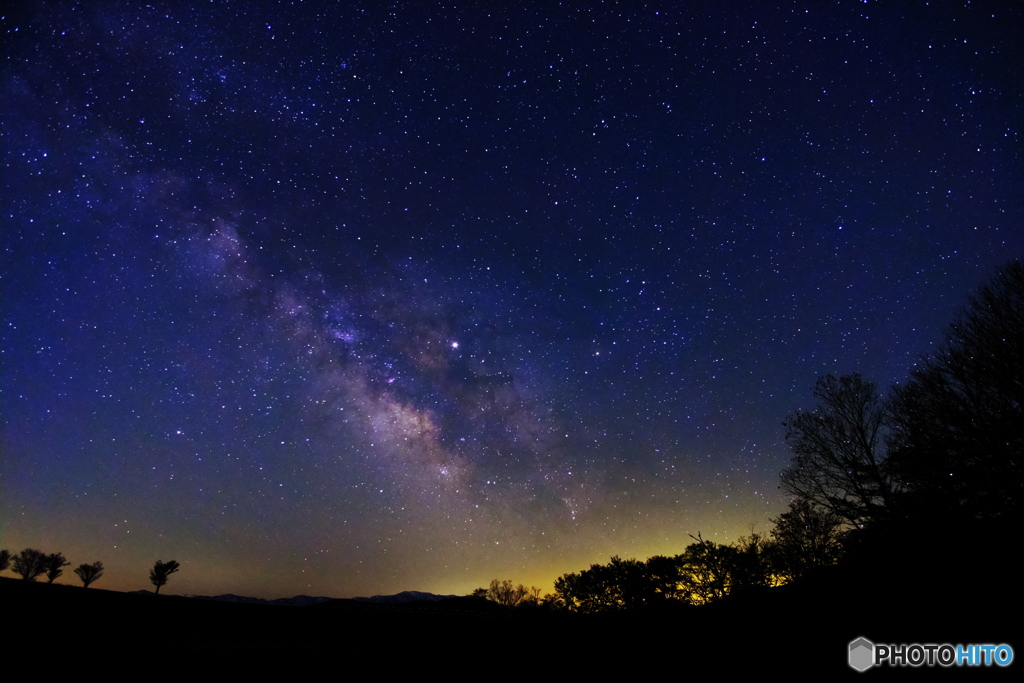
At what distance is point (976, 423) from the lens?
13375 millimetres

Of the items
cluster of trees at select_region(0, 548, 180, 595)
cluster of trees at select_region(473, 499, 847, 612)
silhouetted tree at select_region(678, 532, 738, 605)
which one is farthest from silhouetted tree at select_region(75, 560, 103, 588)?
silhouetted tree at select_region(678, 532, 738, 605)

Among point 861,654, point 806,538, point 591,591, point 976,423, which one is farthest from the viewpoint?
Result: point 591,591

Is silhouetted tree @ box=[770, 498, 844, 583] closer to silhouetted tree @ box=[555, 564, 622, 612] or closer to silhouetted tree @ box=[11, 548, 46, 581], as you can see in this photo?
silhouetted tree @ box=[555, 564, 622, 612]

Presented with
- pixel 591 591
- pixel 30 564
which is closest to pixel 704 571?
pixel 591 591

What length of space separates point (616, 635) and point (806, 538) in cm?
2474

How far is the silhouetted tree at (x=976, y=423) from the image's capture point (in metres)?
12.6

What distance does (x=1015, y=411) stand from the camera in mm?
12609

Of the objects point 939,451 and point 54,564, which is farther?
point 54,564

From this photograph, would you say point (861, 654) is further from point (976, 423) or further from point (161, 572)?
point (161, 572)

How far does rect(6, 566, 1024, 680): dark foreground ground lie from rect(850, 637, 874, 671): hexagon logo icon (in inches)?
3.8

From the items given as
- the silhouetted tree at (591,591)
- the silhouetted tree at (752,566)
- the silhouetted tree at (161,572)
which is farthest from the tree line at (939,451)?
the silhouetted tree at (161,572)

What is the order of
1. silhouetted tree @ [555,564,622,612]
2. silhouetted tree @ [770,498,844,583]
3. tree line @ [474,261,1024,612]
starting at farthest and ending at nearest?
silhouetted tree @ [555,564,622,612], silhouetted tree @ [770,498,844,583], tree line @ [474,261,1024,612]

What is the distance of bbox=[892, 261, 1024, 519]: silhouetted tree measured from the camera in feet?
41.2

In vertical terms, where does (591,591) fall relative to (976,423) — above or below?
below
